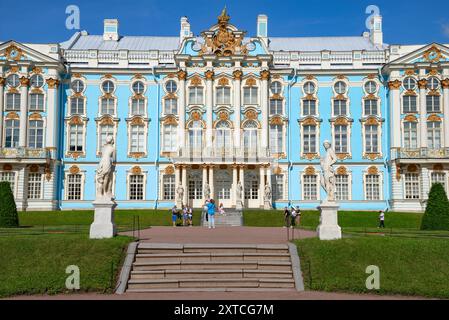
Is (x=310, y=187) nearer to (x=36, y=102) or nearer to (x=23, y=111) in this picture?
(x=36, y=102)

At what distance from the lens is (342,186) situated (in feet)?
158

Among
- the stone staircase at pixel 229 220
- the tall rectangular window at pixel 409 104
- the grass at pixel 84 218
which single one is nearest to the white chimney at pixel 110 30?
the grass at pixel 84 218

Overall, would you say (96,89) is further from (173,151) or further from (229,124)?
(229,124)

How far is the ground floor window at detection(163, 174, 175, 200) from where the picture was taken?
4784 centimetres

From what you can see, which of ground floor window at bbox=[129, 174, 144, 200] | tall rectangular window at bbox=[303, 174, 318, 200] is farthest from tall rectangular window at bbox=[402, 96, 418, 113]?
ground floor window at bbox=[129, 174, 144, 200]

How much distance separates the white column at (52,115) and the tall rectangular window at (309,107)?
853 inches

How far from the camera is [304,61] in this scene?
49844 millimetres

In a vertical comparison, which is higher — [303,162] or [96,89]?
[96,89]

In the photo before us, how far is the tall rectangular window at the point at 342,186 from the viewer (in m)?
47.9

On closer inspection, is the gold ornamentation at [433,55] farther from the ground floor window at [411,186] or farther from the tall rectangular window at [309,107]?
the tall rectangular window at [309,107]

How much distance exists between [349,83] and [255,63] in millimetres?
8550
